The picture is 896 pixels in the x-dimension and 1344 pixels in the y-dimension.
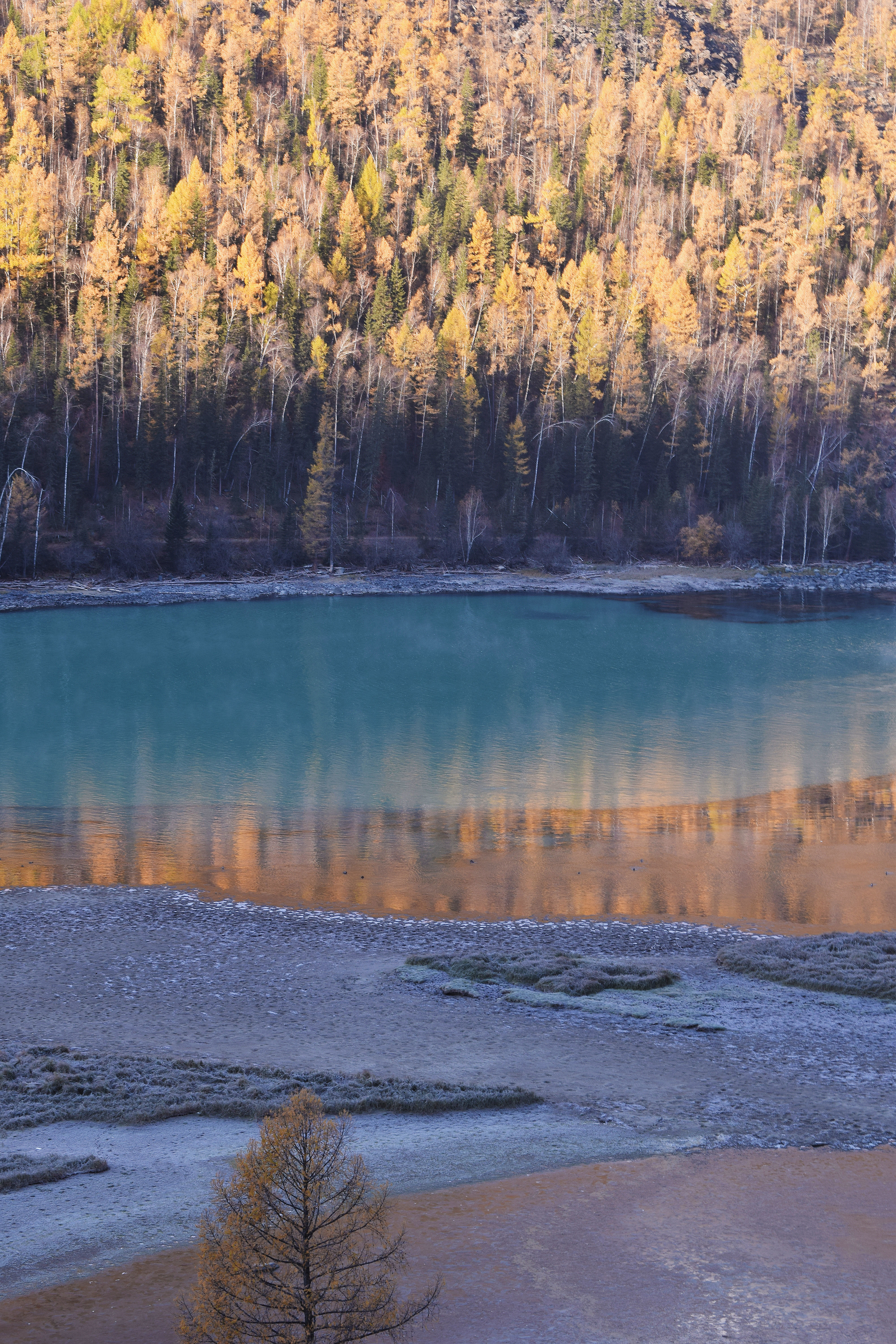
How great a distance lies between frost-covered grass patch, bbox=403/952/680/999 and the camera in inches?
419

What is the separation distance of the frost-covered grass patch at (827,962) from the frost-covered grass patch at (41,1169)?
21.1 feet

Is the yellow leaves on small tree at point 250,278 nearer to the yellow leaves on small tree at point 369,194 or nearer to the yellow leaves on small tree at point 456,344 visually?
the yellow leaves on small tree at point 369,194

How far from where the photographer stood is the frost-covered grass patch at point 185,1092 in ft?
24.6

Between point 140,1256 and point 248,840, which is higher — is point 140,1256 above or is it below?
above

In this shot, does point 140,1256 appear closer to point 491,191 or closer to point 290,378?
point 290,378

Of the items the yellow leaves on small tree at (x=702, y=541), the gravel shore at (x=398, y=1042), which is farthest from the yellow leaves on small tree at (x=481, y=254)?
the gravel shore at (x=398, y=1042)

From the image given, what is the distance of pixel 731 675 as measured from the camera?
1325 inches

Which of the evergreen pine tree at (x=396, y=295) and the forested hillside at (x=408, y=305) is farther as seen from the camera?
the evergreen pine tree at (x=396, y=295)

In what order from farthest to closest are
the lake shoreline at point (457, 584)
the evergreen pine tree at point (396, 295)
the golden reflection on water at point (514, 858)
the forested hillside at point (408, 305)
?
the evergreen pine tree at point (396, 295)
the forested hillside at point (408, 305)
the lake shoreline at point (457, 584)
the golden reflection on water at point (514, 858)

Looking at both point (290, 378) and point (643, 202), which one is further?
point (643, 202)

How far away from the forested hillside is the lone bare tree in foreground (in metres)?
47.3

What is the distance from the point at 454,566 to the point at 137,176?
30.9 meters

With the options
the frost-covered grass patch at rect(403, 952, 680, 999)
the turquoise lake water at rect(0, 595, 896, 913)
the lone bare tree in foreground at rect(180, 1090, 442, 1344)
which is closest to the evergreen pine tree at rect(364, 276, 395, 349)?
the turquoise lake water at rect(0, 595, 896, 913)

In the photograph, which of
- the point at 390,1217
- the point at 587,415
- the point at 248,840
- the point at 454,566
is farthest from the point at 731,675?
the point at 587,415
